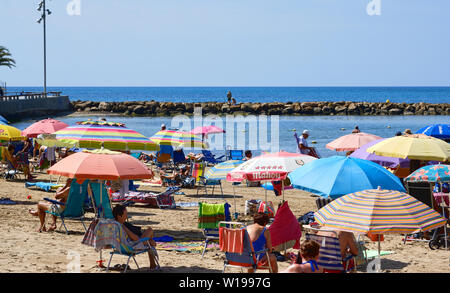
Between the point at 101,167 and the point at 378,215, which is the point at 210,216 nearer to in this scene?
the point at 101,167

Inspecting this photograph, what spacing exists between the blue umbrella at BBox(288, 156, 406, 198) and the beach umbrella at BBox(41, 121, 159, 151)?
3.61 meters

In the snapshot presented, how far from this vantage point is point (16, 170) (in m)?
16.7

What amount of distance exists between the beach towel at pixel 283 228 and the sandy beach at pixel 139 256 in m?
0.32

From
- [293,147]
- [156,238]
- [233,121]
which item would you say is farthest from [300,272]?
[233,121]

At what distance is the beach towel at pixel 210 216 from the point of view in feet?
30.1

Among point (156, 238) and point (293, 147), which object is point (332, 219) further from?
point (293, 147)

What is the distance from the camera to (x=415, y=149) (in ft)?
35.2

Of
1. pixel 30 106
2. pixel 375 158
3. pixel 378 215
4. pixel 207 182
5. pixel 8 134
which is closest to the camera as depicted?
pixel 378 215

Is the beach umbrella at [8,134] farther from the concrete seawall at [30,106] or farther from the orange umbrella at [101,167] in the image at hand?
the concrete seawall at [30,106]

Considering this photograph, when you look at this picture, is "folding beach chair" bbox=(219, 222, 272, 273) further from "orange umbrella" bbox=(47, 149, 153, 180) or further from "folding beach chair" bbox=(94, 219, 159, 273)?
"orange umbrella" bbox=(47, 149, 153, 180)

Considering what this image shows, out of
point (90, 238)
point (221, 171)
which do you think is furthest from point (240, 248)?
point (221, 171)

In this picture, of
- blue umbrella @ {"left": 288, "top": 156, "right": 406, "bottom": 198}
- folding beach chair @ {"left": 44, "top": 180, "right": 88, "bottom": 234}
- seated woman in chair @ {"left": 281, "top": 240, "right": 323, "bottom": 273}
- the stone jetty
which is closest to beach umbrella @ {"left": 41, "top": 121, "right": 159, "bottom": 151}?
folding beach chair @ {"left": 44, "top": 180, "right": 88, "bottom": 234}

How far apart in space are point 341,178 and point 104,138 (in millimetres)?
4852
